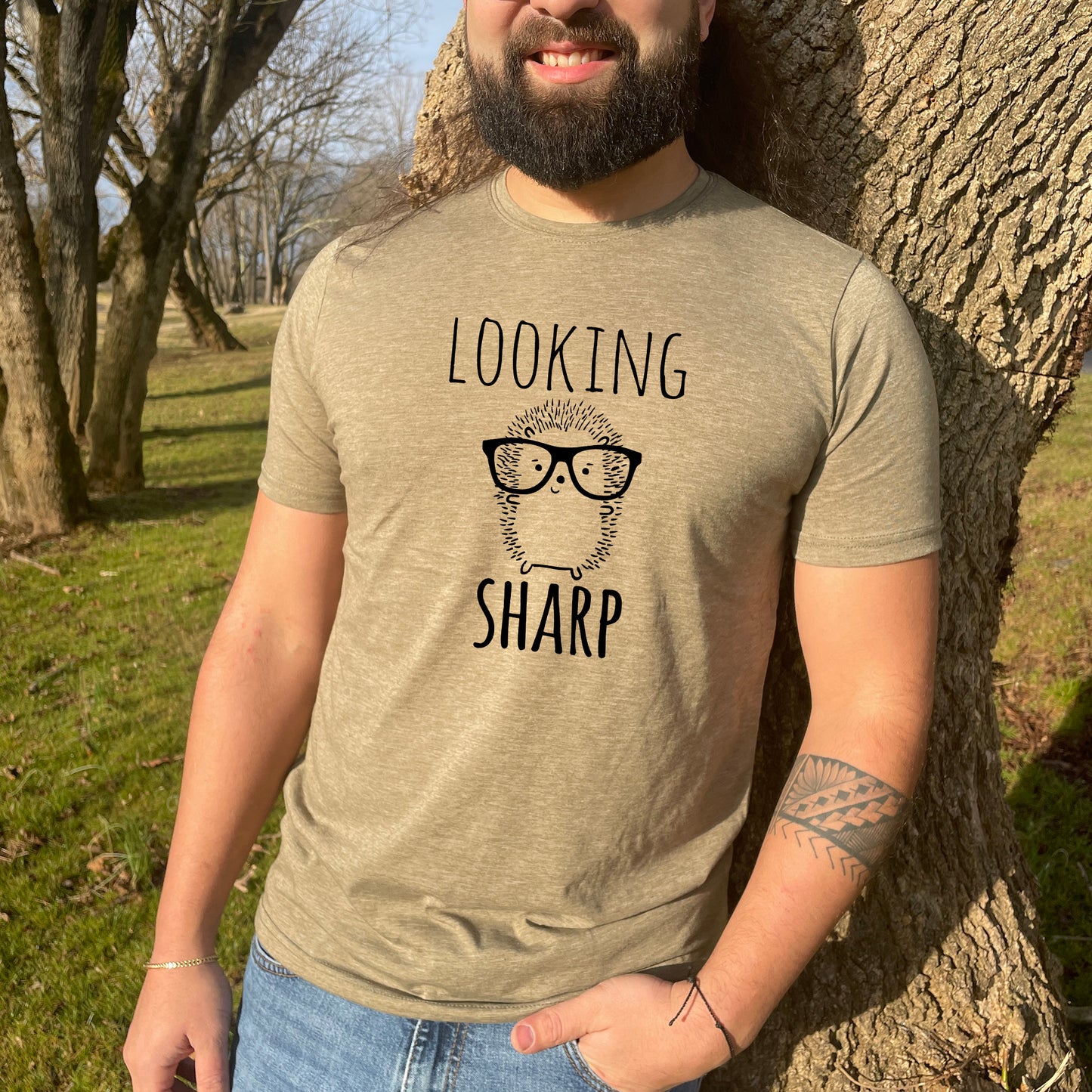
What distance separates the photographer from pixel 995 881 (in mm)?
2287

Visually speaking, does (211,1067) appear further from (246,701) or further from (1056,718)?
(1056,718)

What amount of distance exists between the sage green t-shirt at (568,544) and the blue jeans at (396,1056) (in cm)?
4

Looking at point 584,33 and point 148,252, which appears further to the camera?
point 148,252

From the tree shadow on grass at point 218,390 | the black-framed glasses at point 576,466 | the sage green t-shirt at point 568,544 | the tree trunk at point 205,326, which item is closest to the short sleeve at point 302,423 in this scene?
the sage green t-shirt at point 568,544

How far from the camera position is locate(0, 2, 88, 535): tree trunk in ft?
24.6

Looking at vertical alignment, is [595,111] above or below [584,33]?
below

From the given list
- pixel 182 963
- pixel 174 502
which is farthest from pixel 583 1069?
pixel 174 502

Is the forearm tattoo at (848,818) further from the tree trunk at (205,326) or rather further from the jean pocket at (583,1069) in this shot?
the tree trunk at (205,326)

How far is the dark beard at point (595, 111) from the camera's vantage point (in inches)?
66.5

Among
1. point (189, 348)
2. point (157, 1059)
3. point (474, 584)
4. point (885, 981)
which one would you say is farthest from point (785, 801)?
point (189, 348)

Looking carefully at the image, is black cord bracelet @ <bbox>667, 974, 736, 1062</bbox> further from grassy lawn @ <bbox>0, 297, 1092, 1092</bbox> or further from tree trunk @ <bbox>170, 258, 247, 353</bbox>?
tree trunk @ <bbox>170, 258, 247, 353</bbox>

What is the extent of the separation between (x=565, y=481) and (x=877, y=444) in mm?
485

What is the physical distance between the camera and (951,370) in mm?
2041

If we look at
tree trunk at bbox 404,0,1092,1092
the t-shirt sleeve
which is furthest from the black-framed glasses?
tree trunk at bbox 404,0,1092,1092
